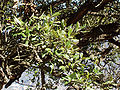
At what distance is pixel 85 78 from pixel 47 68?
47 cm

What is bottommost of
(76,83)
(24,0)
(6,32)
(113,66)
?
(113,66)

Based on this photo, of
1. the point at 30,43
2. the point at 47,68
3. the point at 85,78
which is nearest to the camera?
the point at 30,43

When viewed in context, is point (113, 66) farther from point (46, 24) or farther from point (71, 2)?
point (46, 24)

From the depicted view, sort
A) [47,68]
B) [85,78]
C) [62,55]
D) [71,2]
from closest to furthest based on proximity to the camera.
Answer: [62,55]
[85,78]
[47,68]
[71,2]

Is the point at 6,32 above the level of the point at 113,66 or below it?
above

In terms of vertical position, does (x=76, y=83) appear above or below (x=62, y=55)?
below

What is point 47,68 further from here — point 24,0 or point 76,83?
point 24,0

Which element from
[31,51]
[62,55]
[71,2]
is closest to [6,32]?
[31,51]

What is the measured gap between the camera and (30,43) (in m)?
1.86

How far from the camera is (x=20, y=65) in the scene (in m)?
2.31

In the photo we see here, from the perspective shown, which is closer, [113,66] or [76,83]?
[76,83]

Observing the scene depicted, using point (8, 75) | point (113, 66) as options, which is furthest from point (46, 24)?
point (113, 66)

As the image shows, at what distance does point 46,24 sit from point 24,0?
2.15 feet

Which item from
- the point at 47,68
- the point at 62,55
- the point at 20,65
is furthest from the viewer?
the point at 20,65
